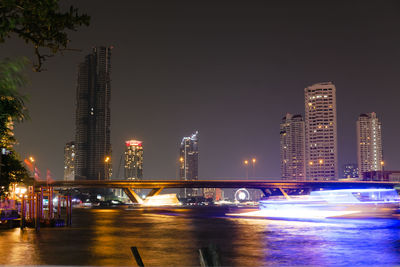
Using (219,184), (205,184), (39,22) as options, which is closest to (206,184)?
(205,184)

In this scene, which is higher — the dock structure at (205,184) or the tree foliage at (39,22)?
the tree foliage at (39,22)

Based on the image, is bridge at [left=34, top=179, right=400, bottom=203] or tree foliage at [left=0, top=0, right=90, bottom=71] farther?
bridge at [left=34, top=179, right=400, bottom=203]

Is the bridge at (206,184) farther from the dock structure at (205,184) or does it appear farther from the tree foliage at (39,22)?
the tree foliage at (39,22)

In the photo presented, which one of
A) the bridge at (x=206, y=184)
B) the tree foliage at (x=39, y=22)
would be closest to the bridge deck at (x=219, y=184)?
the bridge at (x=206, y=184)

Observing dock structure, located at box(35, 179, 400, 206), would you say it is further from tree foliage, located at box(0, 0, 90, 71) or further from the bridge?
tree foliage, located at box(0, 0, 90, 71)

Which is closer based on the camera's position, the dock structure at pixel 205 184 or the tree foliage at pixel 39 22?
the tree foliage at pixel 39 22

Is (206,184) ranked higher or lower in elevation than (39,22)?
lower

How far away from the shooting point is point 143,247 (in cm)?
1995

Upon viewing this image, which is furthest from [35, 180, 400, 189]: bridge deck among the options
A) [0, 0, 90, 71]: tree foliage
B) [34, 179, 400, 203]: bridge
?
[0, 0, 90, 71]: tree foliage

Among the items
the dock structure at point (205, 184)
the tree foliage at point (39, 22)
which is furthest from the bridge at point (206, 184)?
the tree foliage at point (39, 22)

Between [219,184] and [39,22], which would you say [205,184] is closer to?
[219,184]

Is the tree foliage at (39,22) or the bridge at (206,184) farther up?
the tree foliage at (39,22)

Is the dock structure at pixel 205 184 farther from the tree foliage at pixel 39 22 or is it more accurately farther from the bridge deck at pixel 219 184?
the tree foliage at pixel 39 22

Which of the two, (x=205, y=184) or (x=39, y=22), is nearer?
(x=39, y=22)
